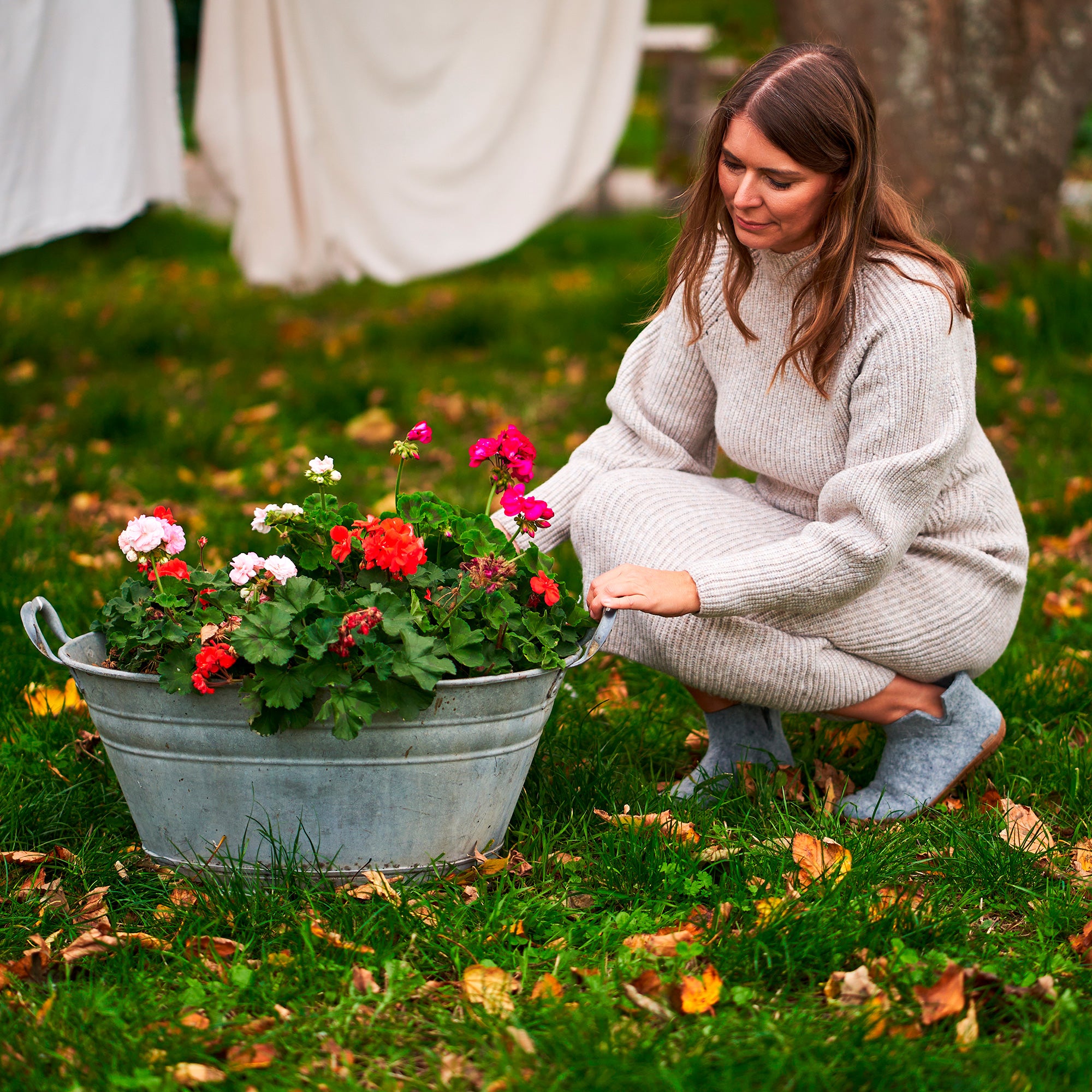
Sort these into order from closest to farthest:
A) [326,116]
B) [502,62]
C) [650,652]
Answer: [650,652], [326,116], [502,62]

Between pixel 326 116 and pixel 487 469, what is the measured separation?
1510 millimetres

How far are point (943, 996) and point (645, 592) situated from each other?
63 centimetres

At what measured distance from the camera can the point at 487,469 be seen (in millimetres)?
3812

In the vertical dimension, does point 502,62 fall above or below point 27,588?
above

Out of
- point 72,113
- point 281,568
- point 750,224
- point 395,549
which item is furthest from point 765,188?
point 72,113

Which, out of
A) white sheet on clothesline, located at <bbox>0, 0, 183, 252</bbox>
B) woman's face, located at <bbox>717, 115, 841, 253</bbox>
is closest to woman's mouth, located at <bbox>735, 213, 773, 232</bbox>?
woman's face, located at <bbox>717, 115, 841, 253</bbox>

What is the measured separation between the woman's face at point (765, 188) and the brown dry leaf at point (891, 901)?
936 mm

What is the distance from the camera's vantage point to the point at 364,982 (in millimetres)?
1529

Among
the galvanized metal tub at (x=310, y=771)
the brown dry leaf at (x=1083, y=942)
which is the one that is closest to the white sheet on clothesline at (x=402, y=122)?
the galvanized metal tub at (x=310, y=771)

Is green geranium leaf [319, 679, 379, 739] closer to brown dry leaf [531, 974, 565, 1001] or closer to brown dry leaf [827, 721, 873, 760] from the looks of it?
brown dry leaf [531, 974, 565, 1001]

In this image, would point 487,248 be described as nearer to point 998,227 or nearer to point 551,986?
point 998,227

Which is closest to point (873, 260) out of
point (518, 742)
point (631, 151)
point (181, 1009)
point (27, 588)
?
point (518, 742)

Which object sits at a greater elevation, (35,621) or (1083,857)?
(35,621)

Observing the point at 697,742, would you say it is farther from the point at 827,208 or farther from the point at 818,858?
the point at 827,208
